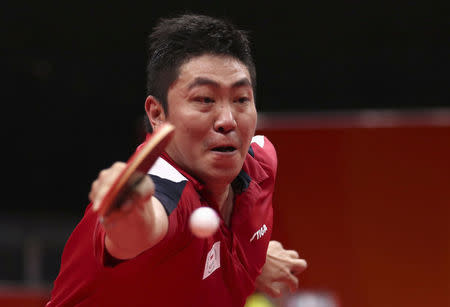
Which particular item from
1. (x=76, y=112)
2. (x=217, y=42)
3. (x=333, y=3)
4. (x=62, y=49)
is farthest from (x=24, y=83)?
(x=217, y=42)

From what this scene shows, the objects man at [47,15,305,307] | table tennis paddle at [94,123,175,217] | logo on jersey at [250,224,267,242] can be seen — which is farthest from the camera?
logo on jersey at [250,224,267,242]

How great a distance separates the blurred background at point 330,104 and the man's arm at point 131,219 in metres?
3.15

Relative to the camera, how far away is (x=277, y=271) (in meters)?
2.54

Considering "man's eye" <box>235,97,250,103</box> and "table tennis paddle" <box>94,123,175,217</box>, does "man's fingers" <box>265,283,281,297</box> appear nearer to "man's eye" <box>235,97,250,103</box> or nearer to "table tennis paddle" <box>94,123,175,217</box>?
"man's eye" <box>235,97,250,103</box>

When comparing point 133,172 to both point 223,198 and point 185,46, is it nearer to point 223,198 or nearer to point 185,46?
point 185,46

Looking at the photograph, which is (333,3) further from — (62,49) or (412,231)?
(62,49)

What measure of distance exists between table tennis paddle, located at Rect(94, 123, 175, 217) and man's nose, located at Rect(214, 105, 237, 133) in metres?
0.46

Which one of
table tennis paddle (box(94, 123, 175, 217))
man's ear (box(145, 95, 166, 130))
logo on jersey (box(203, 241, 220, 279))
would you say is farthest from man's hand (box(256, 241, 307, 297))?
table tennis paddle (box(94, 123, 175, 217))

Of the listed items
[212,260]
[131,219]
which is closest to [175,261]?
[212,260]

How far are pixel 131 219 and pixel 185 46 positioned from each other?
0.69 meters

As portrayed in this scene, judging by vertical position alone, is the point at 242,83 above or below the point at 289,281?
above

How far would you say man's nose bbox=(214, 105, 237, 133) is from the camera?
1829 mm

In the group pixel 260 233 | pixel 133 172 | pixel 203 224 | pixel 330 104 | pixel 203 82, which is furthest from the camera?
pixel 330 104

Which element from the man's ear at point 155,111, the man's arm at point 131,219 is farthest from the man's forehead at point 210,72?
the man's arm at point 131,219
